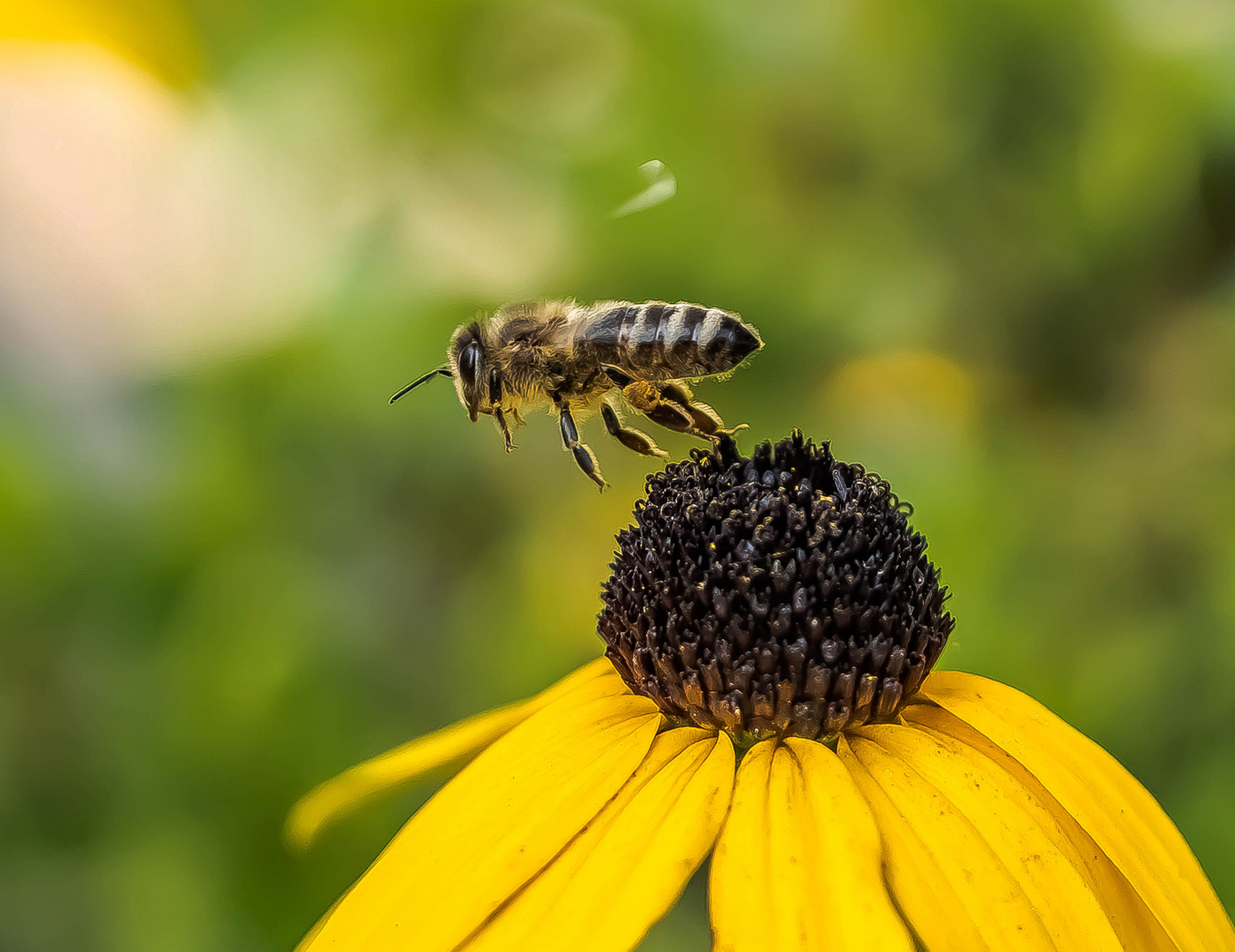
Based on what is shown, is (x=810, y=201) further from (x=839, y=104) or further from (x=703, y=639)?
(x=703, y=639)

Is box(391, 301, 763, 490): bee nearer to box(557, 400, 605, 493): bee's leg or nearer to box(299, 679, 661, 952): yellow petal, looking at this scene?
box(557, 400, 605, 493): bee's leg

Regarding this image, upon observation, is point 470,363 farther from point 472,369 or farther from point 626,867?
point 626,867

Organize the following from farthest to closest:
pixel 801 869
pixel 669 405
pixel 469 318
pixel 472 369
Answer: pixel 469 318 → pixel 472 369 → pixel 669 405 → pixel 801 869

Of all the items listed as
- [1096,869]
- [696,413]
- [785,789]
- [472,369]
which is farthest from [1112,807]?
[472,369]

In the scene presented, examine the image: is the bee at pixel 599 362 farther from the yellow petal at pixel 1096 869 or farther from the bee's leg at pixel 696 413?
the yellow petal at pixel 1096 869

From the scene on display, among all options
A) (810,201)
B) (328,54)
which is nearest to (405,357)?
(328,54)

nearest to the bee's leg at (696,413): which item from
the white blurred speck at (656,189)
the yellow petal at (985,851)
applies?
A: the white blurred speck at (656,189)
